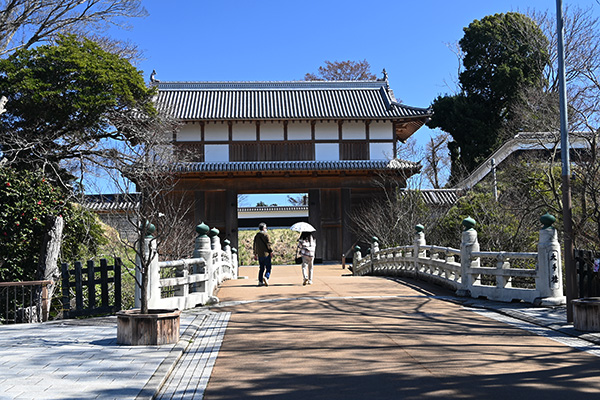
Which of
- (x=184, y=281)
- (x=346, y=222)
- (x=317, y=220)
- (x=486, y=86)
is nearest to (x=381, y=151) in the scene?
(x=346, y=222)

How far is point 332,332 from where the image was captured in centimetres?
766

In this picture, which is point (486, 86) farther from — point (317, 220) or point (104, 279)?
point (104, 279)

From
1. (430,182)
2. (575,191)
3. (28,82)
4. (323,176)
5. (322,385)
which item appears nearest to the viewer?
(322,385)

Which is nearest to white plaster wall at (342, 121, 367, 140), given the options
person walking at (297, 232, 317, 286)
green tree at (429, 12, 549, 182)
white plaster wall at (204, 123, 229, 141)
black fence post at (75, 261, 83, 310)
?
white plaster wall at (204, 123, 229, 141)

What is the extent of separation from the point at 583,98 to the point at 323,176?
42.0 feet

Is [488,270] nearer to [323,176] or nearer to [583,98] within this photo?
[583,98]

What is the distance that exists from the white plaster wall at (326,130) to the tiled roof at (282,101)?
572 millimetres

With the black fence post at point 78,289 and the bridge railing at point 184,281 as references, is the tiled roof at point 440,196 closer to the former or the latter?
the bridge railing at point 184,281

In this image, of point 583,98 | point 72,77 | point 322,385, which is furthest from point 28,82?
point 583,98

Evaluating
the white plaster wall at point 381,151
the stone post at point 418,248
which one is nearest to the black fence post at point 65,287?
the stone post at point 418,248

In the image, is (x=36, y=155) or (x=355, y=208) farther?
(x=355, y=208)

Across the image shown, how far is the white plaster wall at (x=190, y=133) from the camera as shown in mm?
27219

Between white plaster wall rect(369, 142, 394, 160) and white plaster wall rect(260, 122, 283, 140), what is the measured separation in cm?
461

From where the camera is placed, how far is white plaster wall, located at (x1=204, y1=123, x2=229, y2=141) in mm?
27344
